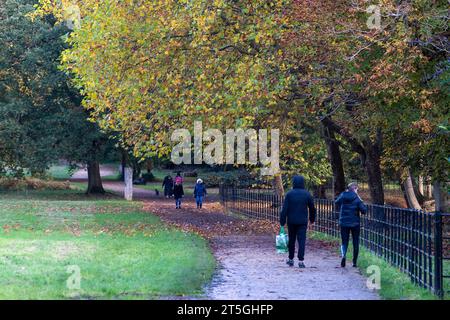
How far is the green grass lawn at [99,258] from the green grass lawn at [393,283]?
9.24 ft

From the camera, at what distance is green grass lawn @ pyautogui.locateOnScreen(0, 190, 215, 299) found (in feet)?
39.5

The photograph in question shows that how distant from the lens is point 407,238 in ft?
46.5

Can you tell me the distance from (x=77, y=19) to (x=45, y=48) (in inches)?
837

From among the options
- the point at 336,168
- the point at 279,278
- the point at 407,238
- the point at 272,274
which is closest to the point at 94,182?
the point at 336,168

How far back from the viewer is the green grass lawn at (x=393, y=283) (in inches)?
473

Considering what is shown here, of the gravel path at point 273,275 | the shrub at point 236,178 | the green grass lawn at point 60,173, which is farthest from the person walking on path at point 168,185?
the gravel path at point 273,275

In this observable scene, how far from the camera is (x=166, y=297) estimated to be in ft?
37.8

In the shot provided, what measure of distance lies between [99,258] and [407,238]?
5899mm

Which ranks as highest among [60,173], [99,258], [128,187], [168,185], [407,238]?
[60,173]

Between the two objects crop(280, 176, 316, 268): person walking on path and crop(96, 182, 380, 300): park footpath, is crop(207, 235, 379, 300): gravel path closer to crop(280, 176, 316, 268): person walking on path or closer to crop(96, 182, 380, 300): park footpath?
crop(96, 182, 380, 300): park footpath

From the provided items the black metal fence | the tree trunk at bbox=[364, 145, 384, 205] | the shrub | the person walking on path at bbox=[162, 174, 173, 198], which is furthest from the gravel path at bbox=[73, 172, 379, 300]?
the person walking on path at bbox=[162, 174, 173, 198]

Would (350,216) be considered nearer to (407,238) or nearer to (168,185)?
(407,238)

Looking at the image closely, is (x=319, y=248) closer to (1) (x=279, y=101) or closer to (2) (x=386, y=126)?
(2) (x=386, y=126)

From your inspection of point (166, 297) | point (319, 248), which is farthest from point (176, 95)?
point (166, 297)
